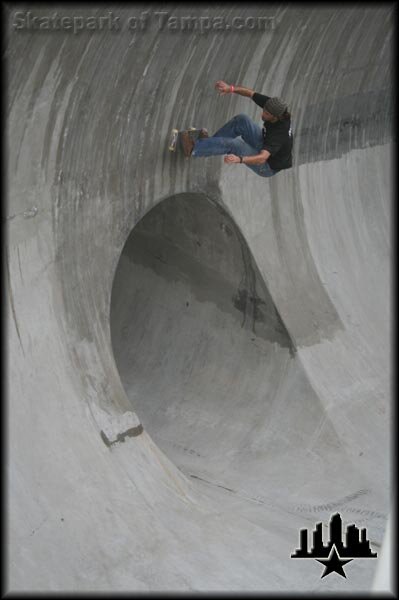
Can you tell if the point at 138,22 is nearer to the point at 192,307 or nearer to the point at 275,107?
the point at 275,107

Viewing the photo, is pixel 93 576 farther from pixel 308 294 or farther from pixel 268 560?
pixel 308 294

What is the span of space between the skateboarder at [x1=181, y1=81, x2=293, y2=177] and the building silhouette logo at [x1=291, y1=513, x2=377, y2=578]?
344 centimetres

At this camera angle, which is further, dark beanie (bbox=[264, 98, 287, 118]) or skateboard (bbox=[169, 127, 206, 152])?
skateboard (bbox=[169, 127, 206, 152])

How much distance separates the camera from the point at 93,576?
6.72 metres

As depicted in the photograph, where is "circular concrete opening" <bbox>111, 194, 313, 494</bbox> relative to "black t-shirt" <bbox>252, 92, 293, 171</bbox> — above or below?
below

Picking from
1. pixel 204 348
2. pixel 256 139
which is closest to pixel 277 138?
pixel 256 139

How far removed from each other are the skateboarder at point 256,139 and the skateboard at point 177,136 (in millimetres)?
31

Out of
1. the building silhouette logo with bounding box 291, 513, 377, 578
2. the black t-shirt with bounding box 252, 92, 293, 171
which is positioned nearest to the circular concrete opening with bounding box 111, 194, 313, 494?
the building silhouette logo with bounding box 291, 513, 377, 578

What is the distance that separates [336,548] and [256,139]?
3834 mm

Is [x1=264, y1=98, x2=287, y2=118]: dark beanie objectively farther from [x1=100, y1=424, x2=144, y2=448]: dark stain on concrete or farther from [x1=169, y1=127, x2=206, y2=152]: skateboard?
[x1=100, y1=424, x2=144, y2=448]: dark stain on concrete

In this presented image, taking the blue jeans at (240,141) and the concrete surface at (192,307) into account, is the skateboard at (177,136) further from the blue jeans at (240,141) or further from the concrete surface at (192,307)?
the blue jeans at (240,141)

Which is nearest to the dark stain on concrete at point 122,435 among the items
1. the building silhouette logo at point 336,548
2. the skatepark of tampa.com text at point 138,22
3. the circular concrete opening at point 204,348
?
the circular concrete opening at point 204,348

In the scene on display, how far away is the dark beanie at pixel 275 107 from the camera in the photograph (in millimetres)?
7699

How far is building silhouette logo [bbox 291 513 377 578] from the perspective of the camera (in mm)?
7676
